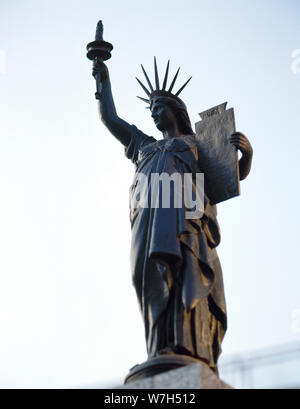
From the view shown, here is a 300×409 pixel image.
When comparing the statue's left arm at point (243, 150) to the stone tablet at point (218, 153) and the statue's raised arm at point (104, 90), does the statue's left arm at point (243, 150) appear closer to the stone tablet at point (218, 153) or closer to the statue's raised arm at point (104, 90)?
the stone tablet at point (218, 153)

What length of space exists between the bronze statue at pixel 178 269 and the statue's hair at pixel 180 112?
432mm

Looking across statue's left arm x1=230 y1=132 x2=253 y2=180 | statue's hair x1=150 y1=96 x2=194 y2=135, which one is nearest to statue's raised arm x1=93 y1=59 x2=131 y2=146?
statue's hair x1=150 y1=96 x2=194 y2=135

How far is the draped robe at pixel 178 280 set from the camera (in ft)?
25.3

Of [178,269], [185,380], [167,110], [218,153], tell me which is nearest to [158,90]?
[167,110]

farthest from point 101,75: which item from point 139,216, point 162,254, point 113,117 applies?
point 162,254

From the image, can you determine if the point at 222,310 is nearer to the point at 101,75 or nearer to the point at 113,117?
the point at 113,117

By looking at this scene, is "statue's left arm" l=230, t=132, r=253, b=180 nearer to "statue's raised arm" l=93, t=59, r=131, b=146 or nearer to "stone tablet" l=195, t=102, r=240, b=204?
"stone tablet" l=195, t=102, r=240, b=204

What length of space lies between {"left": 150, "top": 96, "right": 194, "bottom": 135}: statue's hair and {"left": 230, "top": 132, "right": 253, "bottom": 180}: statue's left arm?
100 cm

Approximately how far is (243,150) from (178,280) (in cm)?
201

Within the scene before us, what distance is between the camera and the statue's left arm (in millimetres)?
9102

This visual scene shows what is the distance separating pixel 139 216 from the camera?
28.4 feet

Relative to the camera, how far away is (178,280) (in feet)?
26.1
